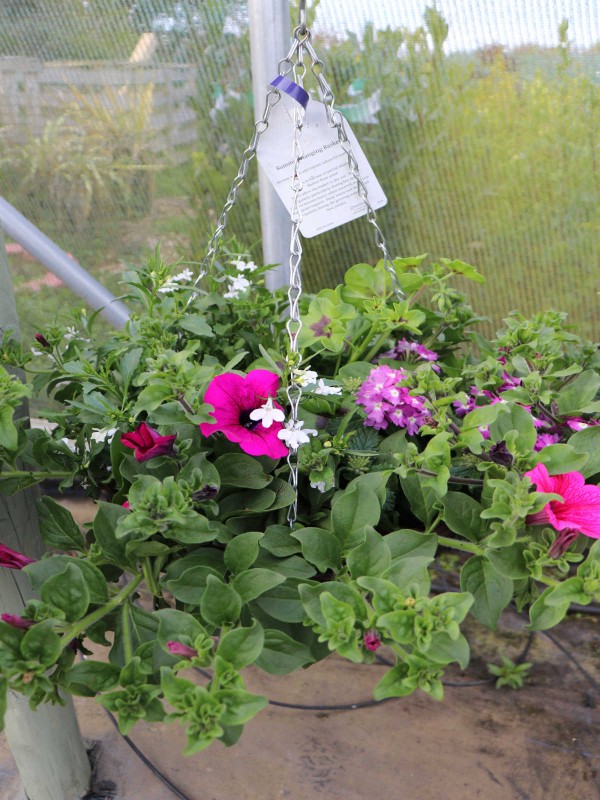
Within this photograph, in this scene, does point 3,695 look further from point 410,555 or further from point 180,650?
point 410,555

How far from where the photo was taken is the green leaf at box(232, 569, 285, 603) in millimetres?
595

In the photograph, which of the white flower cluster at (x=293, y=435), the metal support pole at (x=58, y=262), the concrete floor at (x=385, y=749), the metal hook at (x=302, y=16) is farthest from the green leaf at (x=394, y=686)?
the metal support pole at (x=58, y=262)

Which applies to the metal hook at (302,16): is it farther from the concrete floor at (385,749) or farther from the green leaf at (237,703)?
the concrete floor at (385,749)

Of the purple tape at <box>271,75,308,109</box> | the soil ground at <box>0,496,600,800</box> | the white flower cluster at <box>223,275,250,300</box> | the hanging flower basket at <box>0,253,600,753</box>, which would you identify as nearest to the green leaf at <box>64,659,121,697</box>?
the hanging flower basket at <box>0,253,600,753</box>

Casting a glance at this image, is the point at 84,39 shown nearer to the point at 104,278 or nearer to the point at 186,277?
the point at 104,278

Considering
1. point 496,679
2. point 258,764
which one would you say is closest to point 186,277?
point 258,764

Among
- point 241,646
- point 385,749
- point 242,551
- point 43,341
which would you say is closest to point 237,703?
point 241,646

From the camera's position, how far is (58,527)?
760mm

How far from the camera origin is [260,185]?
1.40 metres

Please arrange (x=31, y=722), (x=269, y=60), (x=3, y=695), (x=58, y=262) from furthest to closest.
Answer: (x=58, y=262) < (x=269, y=60) < (x=31, y=722) < (x=3, y=695)

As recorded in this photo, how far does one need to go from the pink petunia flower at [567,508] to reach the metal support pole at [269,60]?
68cm

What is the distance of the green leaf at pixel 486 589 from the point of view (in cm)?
62

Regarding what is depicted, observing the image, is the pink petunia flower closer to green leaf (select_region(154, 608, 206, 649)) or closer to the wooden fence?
green leaf (select_region(154, 608, 206, 649))

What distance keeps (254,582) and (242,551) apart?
4cm
